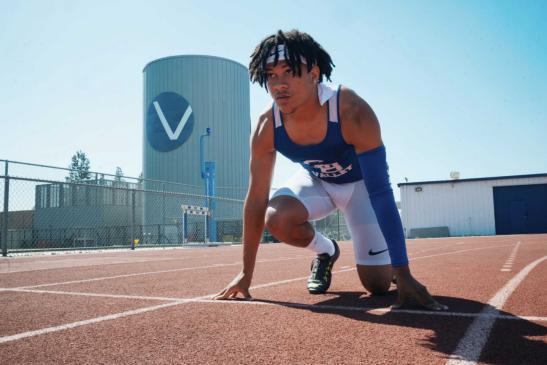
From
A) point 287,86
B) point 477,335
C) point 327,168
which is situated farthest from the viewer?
point 327,168

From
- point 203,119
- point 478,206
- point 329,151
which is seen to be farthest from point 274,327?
point 478,206

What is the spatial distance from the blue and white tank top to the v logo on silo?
2568cm

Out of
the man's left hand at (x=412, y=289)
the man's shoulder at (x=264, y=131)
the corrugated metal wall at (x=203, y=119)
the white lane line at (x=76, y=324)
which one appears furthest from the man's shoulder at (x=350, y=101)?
the corrugated metal wall at (x=203, y=119)

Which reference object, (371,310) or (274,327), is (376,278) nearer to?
(371,310)

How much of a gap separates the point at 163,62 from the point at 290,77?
2888cm

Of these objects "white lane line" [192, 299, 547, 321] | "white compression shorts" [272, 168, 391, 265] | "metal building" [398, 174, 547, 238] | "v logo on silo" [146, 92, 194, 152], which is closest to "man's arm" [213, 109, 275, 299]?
"white lane line" [192, 299, 547, 321]

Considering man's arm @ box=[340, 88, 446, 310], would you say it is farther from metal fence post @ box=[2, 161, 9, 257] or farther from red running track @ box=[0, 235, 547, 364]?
metal fence post @ box=[2, 161, 9, 257]

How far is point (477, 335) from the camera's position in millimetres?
1823

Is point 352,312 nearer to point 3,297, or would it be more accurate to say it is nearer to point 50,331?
point 50,331

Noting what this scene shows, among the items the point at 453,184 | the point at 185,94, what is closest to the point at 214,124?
the point at 185,94

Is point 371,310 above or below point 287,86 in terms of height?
below

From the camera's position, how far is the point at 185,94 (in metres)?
28.8

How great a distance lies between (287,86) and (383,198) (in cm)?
87

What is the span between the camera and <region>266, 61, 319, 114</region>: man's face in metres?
2.62
